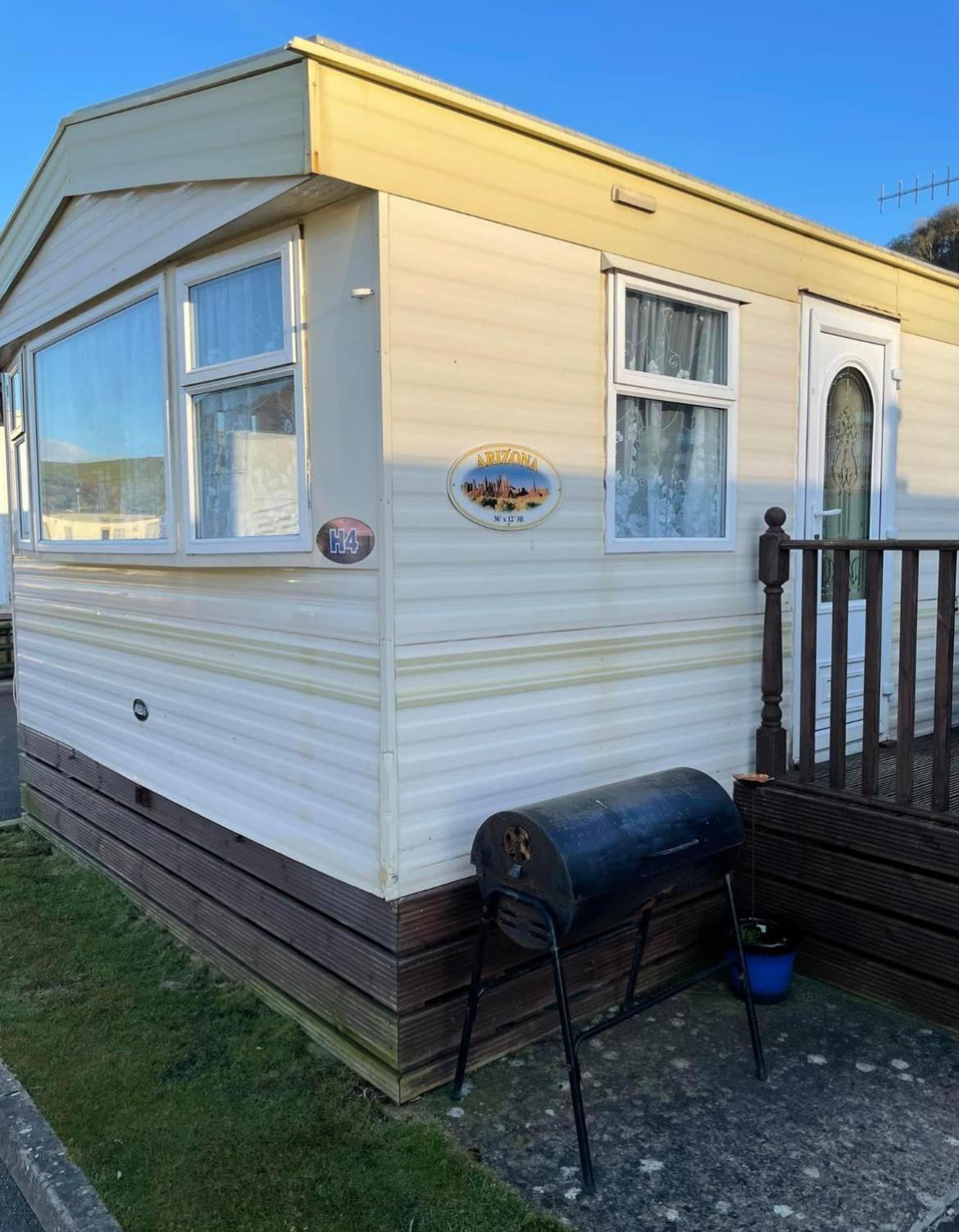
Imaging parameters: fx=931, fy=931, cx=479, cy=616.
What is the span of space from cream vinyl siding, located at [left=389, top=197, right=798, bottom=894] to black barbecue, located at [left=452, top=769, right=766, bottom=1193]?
313 mm

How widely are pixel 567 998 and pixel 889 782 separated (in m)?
1.73

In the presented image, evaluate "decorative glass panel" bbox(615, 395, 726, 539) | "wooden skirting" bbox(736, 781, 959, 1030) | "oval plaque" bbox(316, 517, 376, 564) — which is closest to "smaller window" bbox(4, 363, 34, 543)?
"oval plaque" bbox(316, 517, 376, 564)

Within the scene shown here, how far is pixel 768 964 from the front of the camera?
3.49m

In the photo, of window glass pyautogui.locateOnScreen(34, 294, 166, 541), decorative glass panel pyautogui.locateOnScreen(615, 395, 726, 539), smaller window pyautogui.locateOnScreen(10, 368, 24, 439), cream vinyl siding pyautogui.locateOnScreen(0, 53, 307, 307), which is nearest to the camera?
cream vinyl siding pyautogui.locateOnScreen(0, 53, 307, 307)

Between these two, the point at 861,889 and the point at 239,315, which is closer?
the point at 239,315

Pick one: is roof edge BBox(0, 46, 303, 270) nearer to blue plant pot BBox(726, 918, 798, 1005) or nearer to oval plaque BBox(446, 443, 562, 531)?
oval plaque BBox(446, 443, 562, 531)

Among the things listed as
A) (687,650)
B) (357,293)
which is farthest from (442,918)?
(357,293)

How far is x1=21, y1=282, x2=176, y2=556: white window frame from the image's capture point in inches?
149

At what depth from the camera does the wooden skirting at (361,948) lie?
3.00 metres

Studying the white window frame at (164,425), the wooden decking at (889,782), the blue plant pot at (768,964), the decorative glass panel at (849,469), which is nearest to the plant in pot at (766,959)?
the blue plant pot at (768,964)

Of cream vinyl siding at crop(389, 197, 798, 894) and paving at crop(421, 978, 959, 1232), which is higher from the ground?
cream vinyl siding at crop(389, 197, 798, 894)

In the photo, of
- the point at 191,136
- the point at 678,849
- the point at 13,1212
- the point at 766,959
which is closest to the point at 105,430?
the point at 191,136

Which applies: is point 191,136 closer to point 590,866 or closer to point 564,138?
point 564,138

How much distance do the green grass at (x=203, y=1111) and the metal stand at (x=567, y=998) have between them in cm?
24
